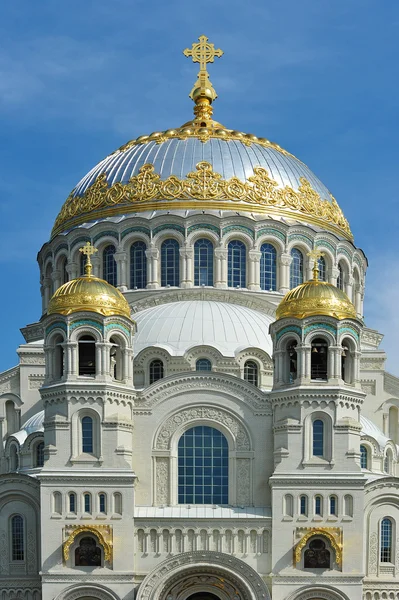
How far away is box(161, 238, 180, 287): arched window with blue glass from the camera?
155ft

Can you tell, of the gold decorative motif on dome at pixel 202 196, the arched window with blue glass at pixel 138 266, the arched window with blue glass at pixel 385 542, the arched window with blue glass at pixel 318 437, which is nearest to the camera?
the arched window with blue glass at pixel 318 437

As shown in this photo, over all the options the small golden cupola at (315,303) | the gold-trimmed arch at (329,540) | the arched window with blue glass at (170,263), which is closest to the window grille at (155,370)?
the small golden cupola at (315,303)

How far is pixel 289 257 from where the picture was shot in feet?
157

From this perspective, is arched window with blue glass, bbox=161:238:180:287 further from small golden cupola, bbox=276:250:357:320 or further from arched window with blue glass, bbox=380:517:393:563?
arched window with blue glass, bbox=380:517:393:563

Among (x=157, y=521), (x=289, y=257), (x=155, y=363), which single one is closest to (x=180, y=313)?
(x=155, y=363)

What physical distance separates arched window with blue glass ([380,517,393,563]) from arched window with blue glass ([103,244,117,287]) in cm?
1366

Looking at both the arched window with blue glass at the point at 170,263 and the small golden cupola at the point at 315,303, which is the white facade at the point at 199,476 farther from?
the arched window with blue glass at the point at 170,263

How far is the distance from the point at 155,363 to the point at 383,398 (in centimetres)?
812

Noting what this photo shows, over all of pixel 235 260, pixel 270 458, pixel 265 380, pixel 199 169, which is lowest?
pixel 270 458

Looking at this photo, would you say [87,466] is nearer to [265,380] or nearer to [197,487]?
[197,487]

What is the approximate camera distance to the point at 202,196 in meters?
48.1

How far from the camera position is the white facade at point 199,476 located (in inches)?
1478

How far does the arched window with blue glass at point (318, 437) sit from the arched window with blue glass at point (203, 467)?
2.54 m

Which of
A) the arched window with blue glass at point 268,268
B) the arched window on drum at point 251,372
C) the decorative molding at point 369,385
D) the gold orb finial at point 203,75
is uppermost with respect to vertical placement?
the gold orb finial at point 203,75
